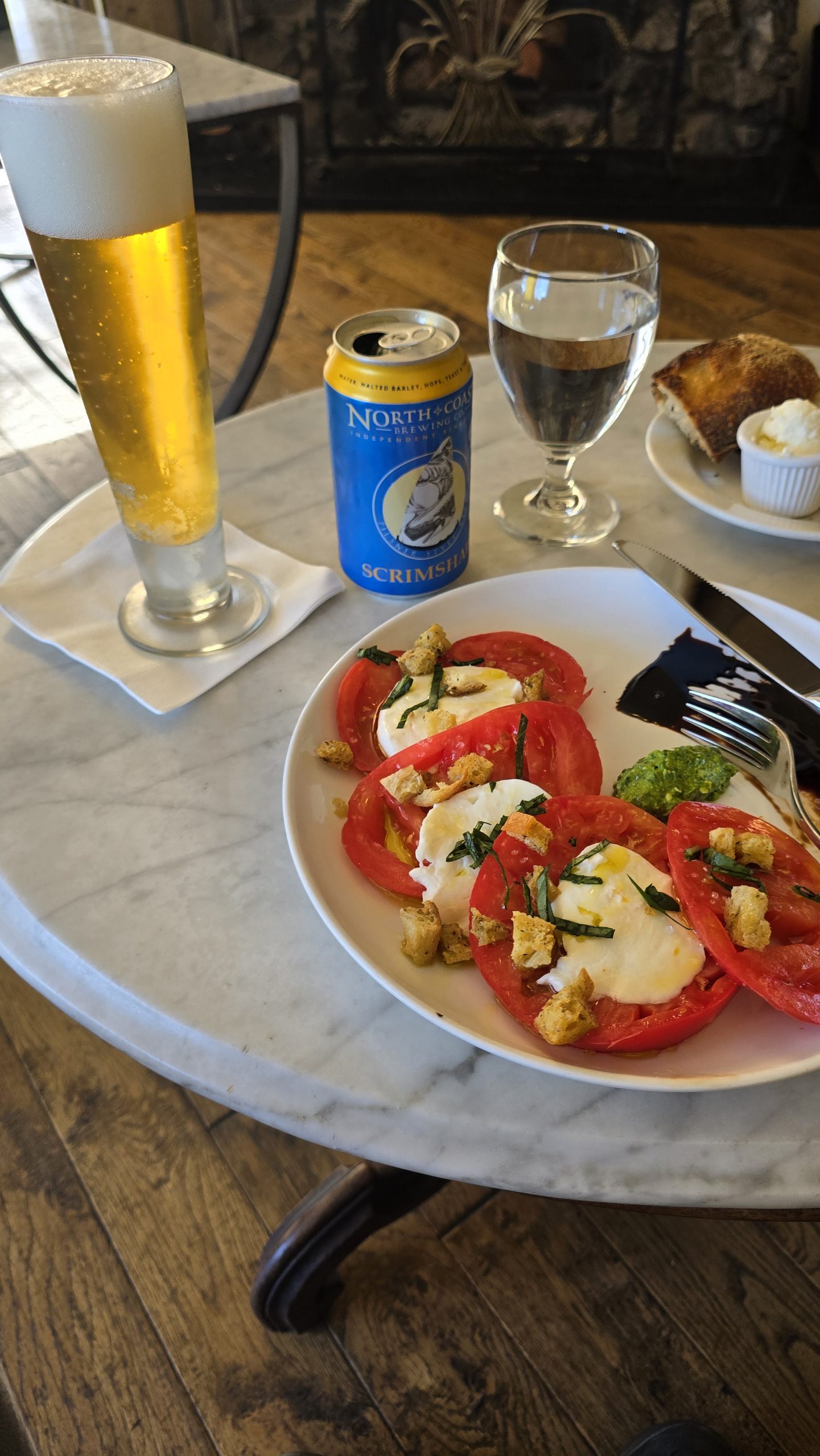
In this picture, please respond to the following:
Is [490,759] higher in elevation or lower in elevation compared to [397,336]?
lower

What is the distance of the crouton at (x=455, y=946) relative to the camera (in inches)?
22.9

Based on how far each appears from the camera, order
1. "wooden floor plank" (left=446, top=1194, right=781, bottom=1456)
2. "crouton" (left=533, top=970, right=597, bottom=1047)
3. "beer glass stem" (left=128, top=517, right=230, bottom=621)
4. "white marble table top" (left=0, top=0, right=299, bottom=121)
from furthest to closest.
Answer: "white marble table top" (left=0, top=0, right=299, bottom=121), "wooden floor plank" (left=446, top=1194, right=781, bottom=1456), "beer glass stem" (left=128, top=517, right=230, bottom=621), "crouton" (left=533, top=970, right=597, bottom=1047)

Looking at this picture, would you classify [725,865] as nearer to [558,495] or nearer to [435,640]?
[435,640]

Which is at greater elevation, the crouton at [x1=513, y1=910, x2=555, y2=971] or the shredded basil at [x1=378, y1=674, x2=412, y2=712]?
the shredded basil at [x1=378, y1=674, x2=412, y2=712]

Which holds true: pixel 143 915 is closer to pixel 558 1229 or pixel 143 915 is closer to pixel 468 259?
pixel 558 1229

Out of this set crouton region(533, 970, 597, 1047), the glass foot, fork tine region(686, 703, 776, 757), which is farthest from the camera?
the glass foot

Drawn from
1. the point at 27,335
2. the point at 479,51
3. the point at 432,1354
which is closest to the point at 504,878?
the point at 432,1354

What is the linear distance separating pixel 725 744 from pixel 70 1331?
0.97 meters

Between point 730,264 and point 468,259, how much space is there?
33.5 inches

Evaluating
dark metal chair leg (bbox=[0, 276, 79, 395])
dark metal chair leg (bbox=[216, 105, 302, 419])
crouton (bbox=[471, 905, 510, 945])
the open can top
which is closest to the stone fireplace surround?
dark metal chair leg (bbox=[216, 105, 302, 419])

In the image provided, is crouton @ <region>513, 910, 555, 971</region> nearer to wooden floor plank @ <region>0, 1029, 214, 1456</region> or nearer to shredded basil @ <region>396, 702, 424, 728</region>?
shredded basil @ <region>396, 702, 424, 728</region>

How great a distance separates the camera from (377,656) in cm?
74

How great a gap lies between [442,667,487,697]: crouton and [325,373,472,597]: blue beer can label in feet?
0.63

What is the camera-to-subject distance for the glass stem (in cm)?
99
